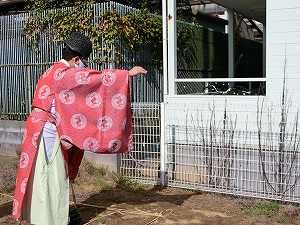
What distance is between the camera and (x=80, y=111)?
4.31 metres

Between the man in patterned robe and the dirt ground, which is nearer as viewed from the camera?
the man in patterned robe

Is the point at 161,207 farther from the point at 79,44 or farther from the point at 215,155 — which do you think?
the point at 79,44

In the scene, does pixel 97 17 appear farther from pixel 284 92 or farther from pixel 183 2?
pixel 183 2

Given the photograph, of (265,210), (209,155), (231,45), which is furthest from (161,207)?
(231,45)

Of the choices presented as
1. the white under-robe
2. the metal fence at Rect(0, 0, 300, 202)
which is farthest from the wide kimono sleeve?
the metal fence at Rect(0, 0, 300, 202)

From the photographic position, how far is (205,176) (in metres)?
6.04

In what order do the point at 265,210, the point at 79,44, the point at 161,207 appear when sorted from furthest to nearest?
the point at 161,207
the point at 265,210
the point at 79,44

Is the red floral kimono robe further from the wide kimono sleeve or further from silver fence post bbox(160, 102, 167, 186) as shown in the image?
silver fence post bbox(160, 102, 167, 186)

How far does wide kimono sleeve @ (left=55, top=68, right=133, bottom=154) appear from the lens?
168 inches

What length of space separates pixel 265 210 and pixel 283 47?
6.71ft

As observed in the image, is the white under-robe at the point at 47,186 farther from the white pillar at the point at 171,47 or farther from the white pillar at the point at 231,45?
the white pillar at the point at 231,45

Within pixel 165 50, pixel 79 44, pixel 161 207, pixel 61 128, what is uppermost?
pixel 165 50

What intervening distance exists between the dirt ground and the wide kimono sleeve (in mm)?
1213

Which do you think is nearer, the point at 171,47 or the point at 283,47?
the point at 283,47
